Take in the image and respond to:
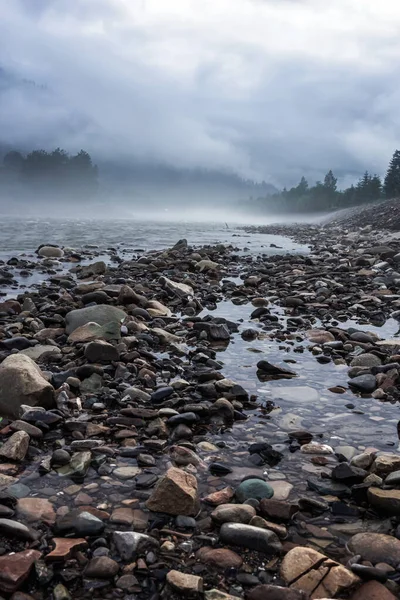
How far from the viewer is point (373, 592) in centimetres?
250

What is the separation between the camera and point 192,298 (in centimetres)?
1070

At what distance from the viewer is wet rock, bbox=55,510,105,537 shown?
9.64 feet

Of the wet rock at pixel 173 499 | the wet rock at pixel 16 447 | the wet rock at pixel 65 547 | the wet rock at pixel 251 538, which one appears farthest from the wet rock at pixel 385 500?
the wet rock at pixel 16 447

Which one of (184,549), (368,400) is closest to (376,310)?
(368,400)

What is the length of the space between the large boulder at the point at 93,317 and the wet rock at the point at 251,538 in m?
4.93

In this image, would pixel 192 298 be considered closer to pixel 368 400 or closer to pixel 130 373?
pixel 130 373

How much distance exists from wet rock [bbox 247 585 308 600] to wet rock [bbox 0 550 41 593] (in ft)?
3.86

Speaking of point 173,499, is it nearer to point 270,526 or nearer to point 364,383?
point 270,526

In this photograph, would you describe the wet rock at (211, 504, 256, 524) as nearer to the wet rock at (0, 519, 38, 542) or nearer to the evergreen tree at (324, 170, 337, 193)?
the wet rock at (0, 519, 38, 542)

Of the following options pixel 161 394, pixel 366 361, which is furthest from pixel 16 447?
pixel 366 361

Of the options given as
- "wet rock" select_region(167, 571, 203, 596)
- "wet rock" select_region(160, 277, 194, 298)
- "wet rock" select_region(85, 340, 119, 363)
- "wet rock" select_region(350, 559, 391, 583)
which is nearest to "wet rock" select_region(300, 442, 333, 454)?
"wet rock" select_region(350, 559, 391, 583)

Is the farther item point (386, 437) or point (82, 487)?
point (386, 437)

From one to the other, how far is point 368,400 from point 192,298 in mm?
5868

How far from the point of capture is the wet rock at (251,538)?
2867 mm
